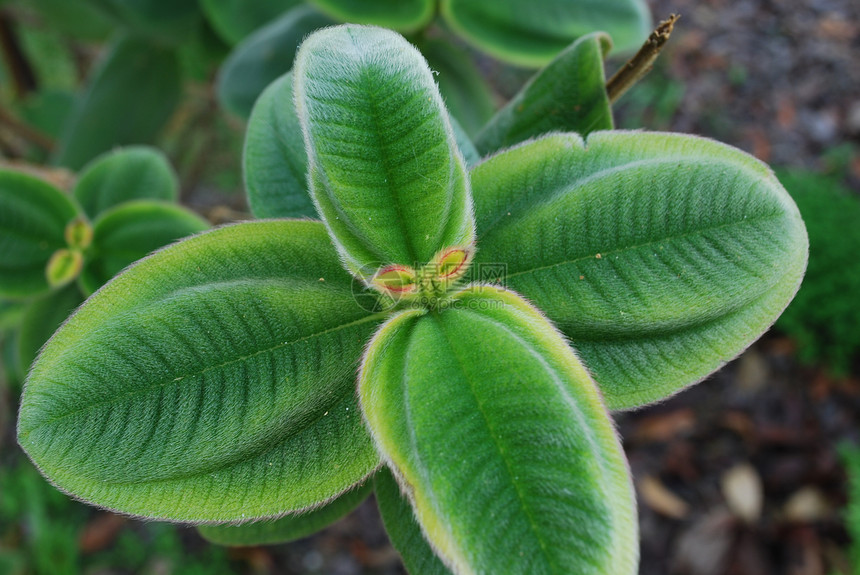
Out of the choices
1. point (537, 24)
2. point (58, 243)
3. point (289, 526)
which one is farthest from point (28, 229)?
point (537, 24)

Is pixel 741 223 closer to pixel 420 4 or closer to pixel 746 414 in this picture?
pixel 420 4

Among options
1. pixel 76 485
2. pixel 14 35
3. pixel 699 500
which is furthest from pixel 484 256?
pixel 14 35

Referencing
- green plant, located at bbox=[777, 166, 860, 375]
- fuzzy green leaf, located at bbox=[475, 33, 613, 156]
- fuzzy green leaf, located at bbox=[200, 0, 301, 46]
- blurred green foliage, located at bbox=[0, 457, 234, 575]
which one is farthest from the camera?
blurred green foliage, located at bbox=[0, 457, 234, 575]

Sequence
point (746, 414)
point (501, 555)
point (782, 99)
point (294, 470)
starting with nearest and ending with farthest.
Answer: point (501, 555), point (294, 470), point (746, 414), point (782, 99)

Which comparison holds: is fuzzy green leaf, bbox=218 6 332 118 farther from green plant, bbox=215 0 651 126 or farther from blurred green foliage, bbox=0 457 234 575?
blurred green foliage, bbox=0 457 234 575

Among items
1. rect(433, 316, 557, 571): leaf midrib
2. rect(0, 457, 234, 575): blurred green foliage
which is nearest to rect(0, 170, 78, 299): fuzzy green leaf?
rect(433, 316, 557, 571): leaf midrib

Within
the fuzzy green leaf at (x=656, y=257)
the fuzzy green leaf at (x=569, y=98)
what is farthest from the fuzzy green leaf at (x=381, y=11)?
the fuzzy green leaf at (x=656, y=257)
